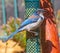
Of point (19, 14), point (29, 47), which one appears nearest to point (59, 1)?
point (19, 14)

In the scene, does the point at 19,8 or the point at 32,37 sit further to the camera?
the point at 19,8

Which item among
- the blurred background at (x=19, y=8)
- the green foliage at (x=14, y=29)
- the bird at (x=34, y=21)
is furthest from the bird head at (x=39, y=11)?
the blurred background at (x=19, y=8)

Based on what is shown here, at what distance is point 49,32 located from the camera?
2.46 metres

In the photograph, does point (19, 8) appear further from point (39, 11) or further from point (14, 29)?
point (39, 11)

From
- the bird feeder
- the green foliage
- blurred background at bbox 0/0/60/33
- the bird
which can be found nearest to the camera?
the bird

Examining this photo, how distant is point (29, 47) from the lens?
2.53m

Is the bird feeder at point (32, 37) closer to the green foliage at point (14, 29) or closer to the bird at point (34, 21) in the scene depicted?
the bird at point (34, 21)

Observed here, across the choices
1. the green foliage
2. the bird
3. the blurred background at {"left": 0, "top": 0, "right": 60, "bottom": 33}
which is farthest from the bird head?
the blurred background at {"left": 0, "top": 0, "right": 60, "bottom": 33}

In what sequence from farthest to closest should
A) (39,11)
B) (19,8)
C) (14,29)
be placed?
(19,8) < (14,29) < (39,11)

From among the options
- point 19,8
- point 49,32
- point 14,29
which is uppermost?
point 19,8

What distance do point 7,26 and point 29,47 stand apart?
148 cm

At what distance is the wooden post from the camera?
2438 mm

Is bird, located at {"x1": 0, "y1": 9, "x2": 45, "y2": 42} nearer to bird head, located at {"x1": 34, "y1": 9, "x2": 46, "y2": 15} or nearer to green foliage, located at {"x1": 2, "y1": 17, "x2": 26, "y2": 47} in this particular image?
bird head, located at {"x1": 34, "y1": 9, "x2": 46, "y2": 15}

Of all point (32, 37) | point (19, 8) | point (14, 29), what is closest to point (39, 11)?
point (32, 37)
